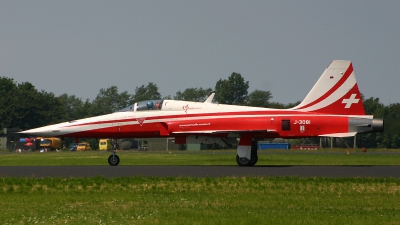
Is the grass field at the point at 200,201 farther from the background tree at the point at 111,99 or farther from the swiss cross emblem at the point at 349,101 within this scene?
the background tree at the point at 111,99

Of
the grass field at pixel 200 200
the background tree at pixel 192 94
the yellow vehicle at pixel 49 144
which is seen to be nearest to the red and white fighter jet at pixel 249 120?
the grass field at pixel 200 200

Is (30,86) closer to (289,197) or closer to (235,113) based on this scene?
(235,113)

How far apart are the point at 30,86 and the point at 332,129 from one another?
360 ft

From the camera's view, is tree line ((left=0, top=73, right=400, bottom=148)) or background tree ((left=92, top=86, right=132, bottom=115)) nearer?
tree line ((left=0, top=73, right=400, bottom=148))

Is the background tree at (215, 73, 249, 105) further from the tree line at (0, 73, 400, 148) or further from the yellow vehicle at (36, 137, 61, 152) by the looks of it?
the yellow vehicle at (36, 137, 61, 152)

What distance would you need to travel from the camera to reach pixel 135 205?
14.7 meters

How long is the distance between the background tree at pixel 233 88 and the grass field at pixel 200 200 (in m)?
118

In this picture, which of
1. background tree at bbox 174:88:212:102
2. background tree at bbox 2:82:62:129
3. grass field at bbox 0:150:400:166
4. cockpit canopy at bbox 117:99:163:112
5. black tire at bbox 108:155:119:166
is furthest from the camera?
background tree at bbox 174:88:212:102

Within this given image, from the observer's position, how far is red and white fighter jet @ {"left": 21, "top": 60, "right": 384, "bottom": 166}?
97.1ft

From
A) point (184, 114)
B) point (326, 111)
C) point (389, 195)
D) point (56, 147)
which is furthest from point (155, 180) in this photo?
point (56, 147)

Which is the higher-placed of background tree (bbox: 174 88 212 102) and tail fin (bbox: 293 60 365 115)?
background tree (bbox: 174 88 212 102)

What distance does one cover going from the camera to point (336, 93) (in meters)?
30.0

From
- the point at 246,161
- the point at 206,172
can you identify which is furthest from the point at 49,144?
the point at 206,172

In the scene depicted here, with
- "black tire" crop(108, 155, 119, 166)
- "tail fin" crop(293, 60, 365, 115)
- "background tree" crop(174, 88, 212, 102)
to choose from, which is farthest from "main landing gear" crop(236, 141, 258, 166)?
"background tree" crop(174, 88, 212, 102)
